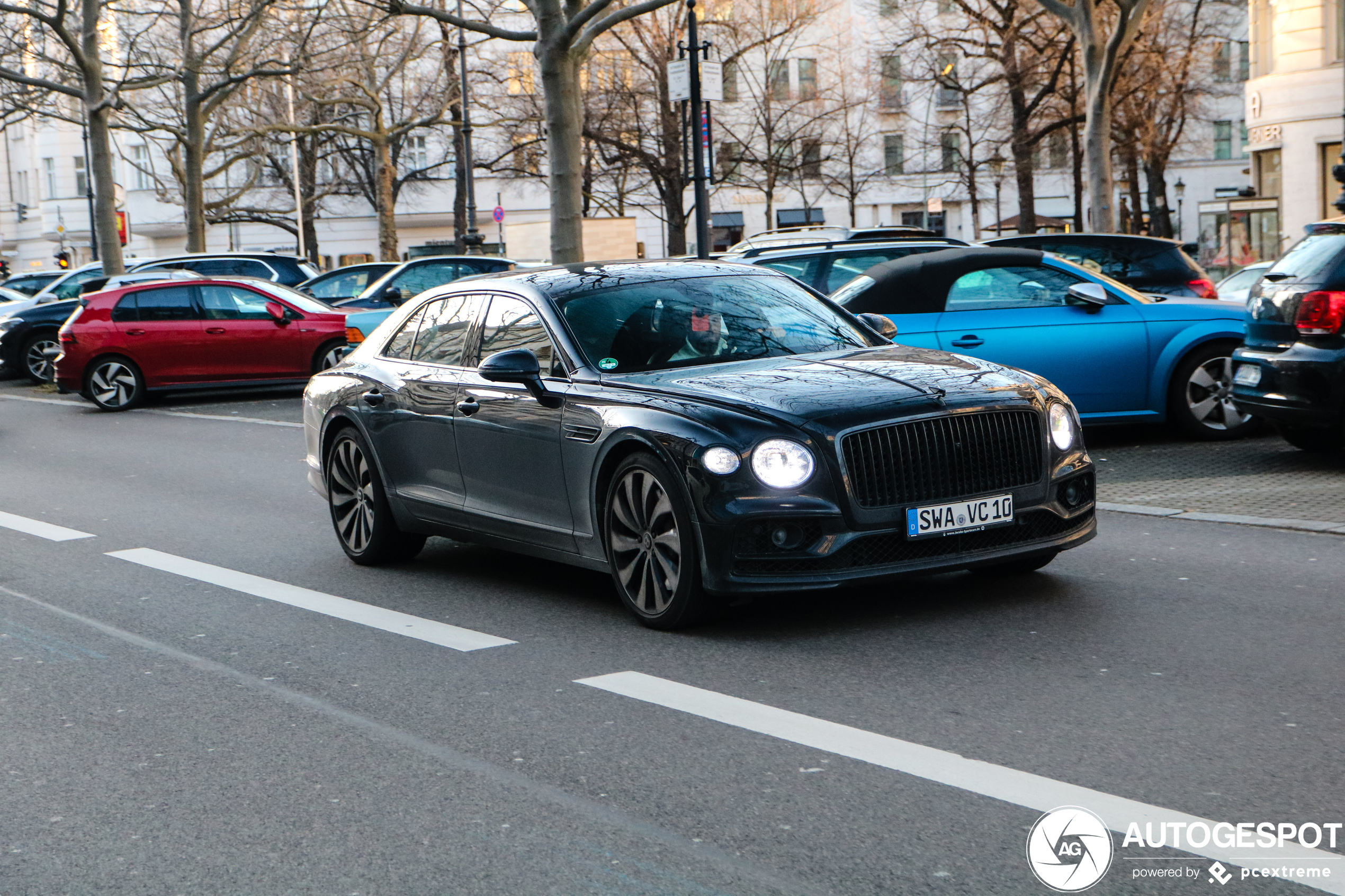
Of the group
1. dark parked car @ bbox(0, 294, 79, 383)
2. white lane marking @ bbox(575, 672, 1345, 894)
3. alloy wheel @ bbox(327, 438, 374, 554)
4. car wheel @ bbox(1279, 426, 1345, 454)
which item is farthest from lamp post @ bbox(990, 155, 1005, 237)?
white lane marking @ bbox(575, 672, 1345, 894)

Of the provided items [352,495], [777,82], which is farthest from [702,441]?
[777,82]

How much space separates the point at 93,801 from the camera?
461cm

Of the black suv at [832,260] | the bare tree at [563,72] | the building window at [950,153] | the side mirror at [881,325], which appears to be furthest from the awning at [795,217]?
the side mirror at [881,325]

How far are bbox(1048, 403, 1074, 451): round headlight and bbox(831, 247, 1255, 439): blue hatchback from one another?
497 cm

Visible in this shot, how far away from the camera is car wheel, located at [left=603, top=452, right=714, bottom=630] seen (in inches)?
248

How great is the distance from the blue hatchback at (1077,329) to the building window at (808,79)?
43390 millimetres

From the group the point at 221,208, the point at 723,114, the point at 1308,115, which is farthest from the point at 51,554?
the point at 221,208

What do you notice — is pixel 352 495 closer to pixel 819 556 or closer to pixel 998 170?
pixel 819 556

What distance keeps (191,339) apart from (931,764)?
719 inches

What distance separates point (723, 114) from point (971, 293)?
50.0 meters

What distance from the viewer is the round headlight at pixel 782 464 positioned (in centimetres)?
612

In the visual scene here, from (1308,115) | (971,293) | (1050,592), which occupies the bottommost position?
Result: (1050,592)

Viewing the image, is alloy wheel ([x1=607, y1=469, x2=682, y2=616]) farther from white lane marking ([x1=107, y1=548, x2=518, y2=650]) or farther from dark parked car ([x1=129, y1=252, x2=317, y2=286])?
dark parked car ([x1=129, y1=252, x2=317, y2=286])

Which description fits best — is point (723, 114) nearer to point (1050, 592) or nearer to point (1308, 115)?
point (1308, 115)
